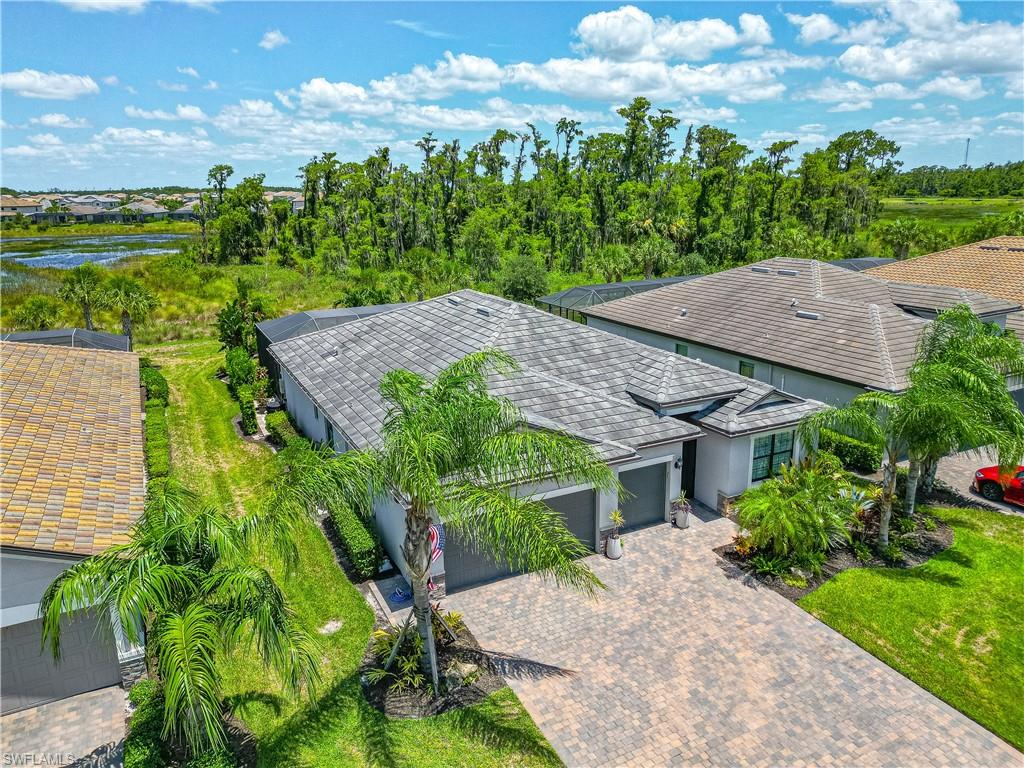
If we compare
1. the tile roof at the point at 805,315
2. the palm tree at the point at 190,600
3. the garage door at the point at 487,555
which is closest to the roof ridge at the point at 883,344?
the tile roof at the point at 805,315

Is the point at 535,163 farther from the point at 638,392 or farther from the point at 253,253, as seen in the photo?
the point at 638,392

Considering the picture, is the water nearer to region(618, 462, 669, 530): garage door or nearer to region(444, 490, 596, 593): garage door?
region(444, 490, 596, 593): garage door

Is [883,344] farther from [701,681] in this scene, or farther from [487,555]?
[487,555]

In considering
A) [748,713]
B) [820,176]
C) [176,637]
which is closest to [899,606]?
[748,713]

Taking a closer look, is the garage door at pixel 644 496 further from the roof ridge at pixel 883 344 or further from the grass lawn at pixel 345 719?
the roof ridge at pixel 883 344

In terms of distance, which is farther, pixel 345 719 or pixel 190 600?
pixel 345 719

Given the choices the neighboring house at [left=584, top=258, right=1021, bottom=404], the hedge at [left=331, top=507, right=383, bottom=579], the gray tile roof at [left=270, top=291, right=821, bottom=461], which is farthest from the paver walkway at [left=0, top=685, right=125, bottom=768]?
the neighboring house at [left=584, top=258, right=1021, bottom=404]

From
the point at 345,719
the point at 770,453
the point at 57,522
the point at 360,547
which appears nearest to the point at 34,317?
the point at 57,522
